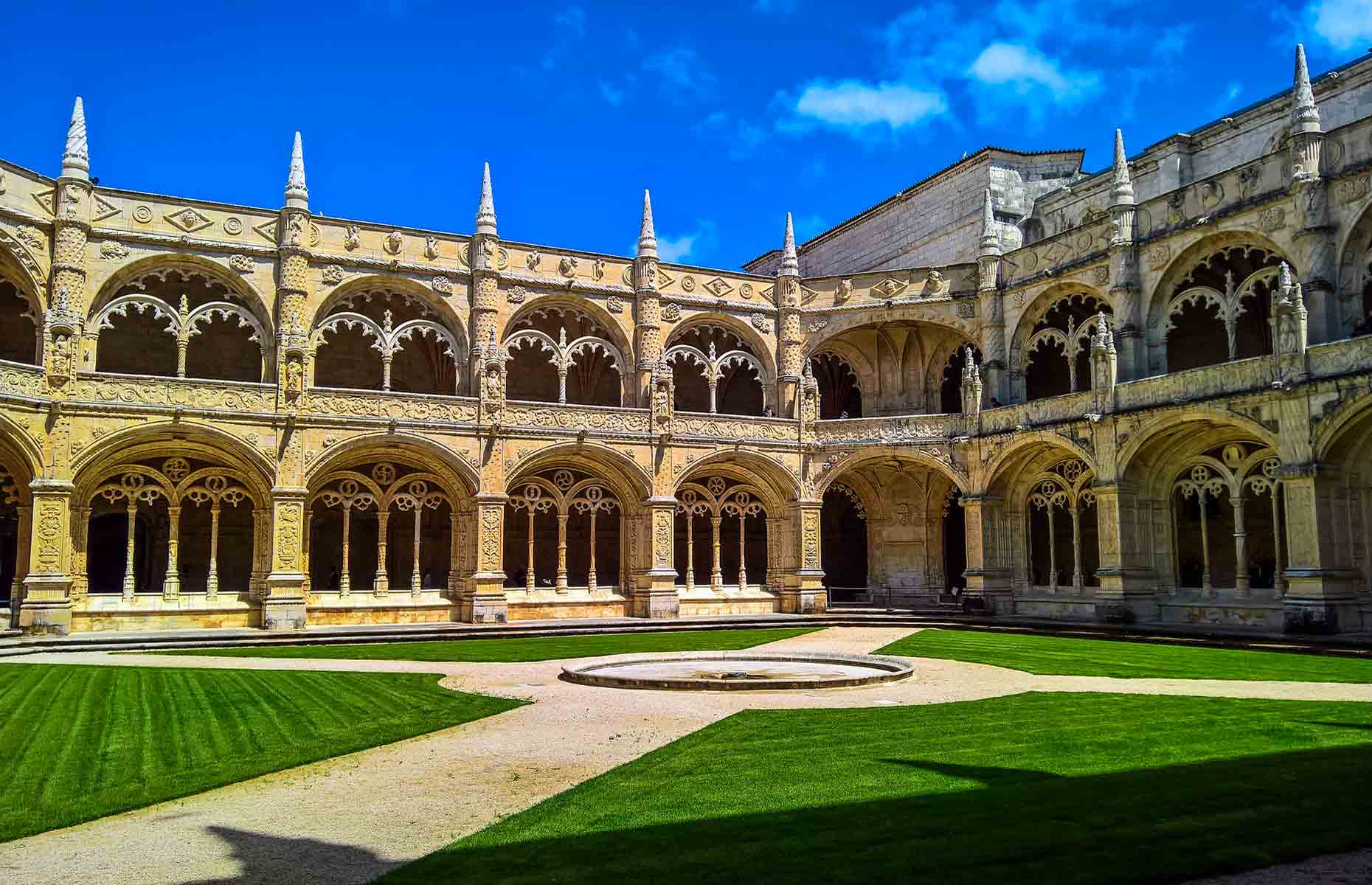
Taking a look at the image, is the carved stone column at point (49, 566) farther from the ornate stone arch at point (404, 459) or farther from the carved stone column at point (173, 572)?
the ornate stone arch at point (404, 459)

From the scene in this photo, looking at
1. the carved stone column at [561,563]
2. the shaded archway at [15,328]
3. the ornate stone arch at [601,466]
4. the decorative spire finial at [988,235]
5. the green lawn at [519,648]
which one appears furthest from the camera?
the decorative spire finial at [988,235]

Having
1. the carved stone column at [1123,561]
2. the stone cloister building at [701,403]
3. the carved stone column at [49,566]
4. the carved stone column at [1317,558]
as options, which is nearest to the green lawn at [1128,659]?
the carved stone column at [1317,558]

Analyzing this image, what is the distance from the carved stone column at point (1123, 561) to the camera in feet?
85.3

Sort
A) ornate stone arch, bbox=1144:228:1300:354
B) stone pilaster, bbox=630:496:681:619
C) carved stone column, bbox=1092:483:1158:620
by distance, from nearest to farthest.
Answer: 1. ornate stone arch, bbox=1144:228:1300:354
2. carved stone column, bbox=1092:483:1158:620
3. stone pilaster, bbox=630:496:681:619

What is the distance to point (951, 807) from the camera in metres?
7.42

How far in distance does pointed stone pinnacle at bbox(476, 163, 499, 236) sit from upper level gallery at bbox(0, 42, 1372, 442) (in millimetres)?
75

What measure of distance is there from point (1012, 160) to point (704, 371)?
12724mm

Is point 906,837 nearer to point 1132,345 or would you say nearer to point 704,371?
point 1132,345

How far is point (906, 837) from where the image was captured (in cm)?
665

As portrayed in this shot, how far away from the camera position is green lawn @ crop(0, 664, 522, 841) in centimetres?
837

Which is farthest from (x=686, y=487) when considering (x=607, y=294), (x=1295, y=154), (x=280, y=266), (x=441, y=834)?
(x=441, y=834)

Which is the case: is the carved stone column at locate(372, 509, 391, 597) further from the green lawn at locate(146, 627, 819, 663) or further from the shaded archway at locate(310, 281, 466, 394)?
the green lawn at locate(146, 627, 819, 663)

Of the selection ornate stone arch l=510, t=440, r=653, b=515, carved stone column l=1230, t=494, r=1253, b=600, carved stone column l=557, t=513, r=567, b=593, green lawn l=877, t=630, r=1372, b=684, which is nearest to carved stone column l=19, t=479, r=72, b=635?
ornate stone arch l=510, t=440, r=653, b=515

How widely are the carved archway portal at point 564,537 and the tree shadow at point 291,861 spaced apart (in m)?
20.8
